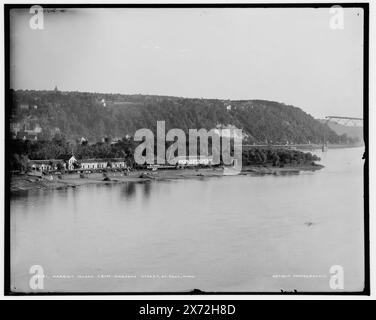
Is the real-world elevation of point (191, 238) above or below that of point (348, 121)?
below

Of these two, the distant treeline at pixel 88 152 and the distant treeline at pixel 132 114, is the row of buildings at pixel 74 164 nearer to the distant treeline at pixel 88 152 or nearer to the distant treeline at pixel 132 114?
the distant treeline at pixel 88 152

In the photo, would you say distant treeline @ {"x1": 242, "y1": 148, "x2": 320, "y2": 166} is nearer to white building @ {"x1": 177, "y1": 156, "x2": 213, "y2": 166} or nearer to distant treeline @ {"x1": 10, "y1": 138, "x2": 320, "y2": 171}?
distant treeline @ {"x1": 10, "y1": 138, "x2": 320, "y2": 171}

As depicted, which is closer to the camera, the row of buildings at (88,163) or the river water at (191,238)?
the river water at (191,238)

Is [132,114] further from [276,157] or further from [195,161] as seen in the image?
[276,157]

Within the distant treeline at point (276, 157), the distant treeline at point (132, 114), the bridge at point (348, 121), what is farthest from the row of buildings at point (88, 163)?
the bridge at point (348, 121)

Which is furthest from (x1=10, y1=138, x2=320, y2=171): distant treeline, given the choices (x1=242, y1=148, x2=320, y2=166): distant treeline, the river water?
the river water

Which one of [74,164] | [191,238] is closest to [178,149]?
[191,238]
